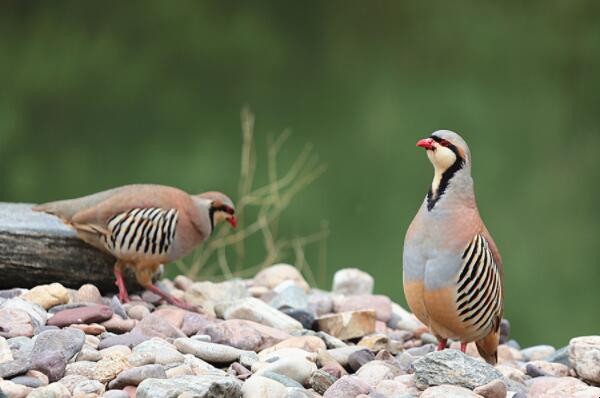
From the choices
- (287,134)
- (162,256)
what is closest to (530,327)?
(287,134)

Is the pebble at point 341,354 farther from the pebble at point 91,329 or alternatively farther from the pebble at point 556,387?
the pebble at point 91,329

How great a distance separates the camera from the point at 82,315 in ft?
13.6

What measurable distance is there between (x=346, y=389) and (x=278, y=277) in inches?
96.2

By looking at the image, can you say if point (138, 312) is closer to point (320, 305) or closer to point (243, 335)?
point (243, 335)

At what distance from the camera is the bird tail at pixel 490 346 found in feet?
14.3

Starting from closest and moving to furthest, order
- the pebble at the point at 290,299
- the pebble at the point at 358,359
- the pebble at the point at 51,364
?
the pebble at the point at 51,364
the pebble at the point at 358,359
the pebble at the point at 290,299

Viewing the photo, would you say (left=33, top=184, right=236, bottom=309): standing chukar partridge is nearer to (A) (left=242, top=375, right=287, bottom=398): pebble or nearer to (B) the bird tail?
(B) the bird tail

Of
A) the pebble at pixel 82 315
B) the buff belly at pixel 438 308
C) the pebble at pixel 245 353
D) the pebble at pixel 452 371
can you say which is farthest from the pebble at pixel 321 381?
the pebble at pixel 82 315

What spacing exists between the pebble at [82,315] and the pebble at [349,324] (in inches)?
41.7

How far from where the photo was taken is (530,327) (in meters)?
6.66

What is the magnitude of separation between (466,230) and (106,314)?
A: 1478 mm

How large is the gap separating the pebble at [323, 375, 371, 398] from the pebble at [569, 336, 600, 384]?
103cm

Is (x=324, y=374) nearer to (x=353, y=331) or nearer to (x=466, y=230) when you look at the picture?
(x=466, y=230)

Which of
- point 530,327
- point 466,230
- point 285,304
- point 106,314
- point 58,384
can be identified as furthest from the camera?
point 530,327
